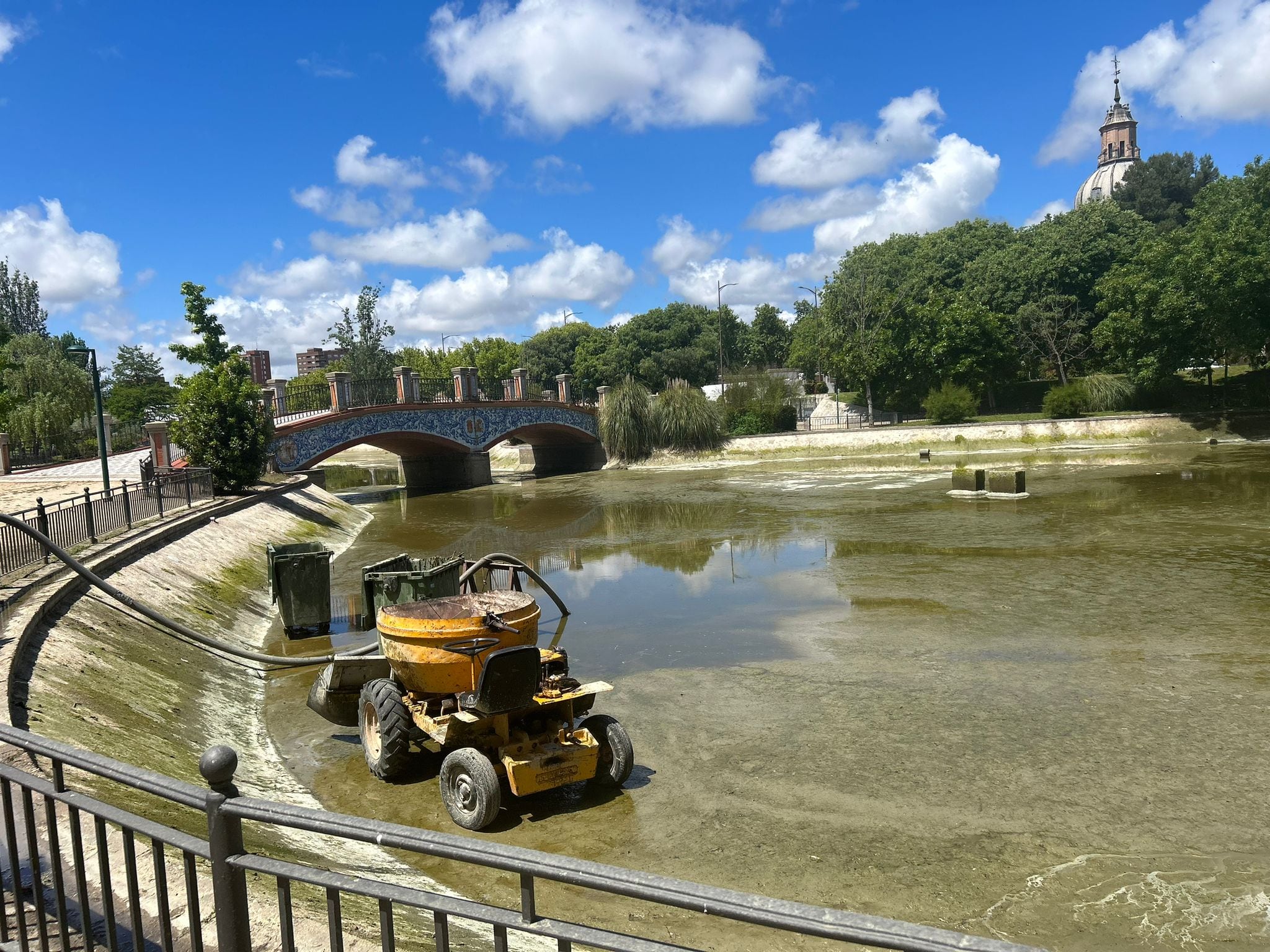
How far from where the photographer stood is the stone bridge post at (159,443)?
3297cm

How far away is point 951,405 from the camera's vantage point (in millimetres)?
56469

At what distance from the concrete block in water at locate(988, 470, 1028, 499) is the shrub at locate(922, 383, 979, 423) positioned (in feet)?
82.3

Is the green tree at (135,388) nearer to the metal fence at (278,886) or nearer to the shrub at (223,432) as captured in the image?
the shrub at (223,432)

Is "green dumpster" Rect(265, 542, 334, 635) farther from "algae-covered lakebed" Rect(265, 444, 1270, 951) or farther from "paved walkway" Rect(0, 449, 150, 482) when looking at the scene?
"paved walkway" Rect(0, 449, 150, 482)

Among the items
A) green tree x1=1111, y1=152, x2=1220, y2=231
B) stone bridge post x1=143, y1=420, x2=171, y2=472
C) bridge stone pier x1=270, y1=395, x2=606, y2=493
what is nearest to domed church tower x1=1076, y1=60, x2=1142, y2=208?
green tree x1=1111, y1=152, x2=1220, y2=231

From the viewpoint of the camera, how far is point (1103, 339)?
53.7 metres

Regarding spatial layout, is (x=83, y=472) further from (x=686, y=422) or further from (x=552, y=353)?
(x=552, y=353)

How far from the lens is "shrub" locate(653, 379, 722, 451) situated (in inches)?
2212

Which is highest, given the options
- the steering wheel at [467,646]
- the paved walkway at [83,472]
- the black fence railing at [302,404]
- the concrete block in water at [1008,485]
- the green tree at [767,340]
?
the green tree at [767,340]

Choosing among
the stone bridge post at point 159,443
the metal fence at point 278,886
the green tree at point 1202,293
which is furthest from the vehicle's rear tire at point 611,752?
the green tree at point 1202,293

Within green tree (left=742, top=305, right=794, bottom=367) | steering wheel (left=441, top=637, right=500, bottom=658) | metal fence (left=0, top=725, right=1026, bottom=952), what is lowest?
steering wheel (left=441, top=637, right=500, bottom=658)

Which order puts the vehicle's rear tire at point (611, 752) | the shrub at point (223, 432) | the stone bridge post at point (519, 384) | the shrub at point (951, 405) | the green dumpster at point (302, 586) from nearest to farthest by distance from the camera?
the vehicle's rear tire at point (611, 752)
the green dumpster at point (302, 586)
the shrub at point (223, 432)
the stone bridge post at point (519, 384)
the shrub at point (951, 405)

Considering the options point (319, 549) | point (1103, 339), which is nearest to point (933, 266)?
point (1103, 339)

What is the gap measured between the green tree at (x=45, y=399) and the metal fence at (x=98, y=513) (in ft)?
74.0
